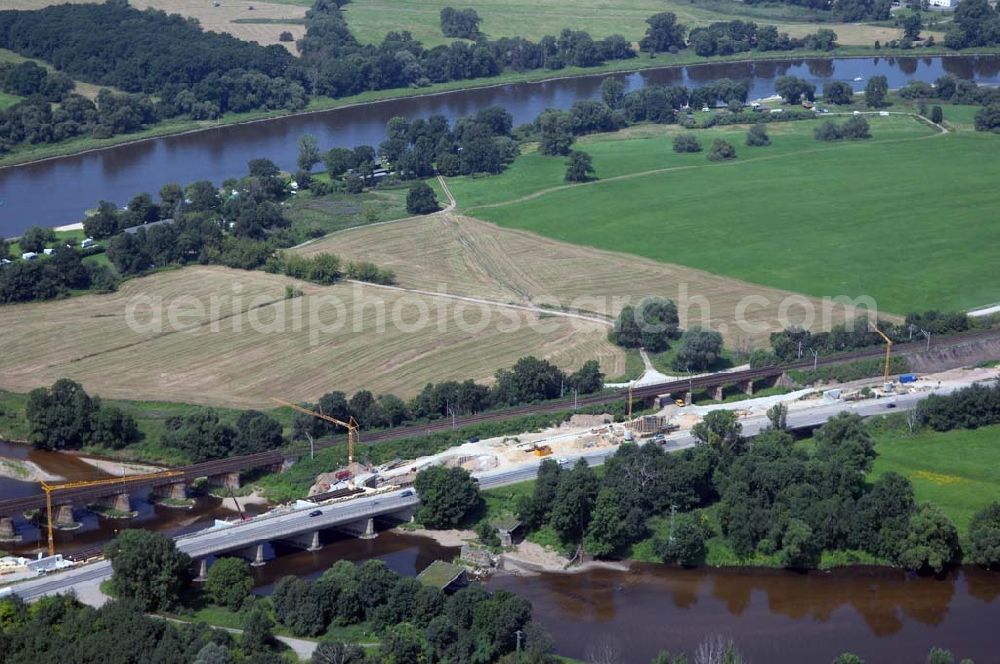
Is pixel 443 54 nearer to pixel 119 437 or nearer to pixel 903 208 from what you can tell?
pixel 903 208

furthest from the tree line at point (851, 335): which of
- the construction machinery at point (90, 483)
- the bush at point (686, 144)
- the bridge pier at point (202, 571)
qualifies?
the bush at point (686, 144)

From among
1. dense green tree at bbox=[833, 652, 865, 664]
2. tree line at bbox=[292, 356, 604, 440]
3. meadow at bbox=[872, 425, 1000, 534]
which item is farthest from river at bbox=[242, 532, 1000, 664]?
tree line at bbox=[292, 356, 604, 440]

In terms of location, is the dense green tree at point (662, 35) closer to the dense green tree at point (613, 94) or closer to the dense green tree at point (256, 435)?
the dense green tree at point (613, 94)

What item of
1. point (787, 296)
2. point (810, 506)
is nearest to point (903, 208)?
point (787, 296)

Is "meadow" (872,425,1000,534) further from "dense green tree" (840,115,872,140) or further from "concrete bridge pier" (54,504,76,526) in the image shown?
"dense green tree" (840,115,872,140)

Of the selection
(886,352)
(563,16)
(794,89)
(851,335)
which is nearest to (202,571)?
(851,335)

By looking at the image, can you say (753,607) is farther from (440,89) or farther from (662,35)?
(662,35)
